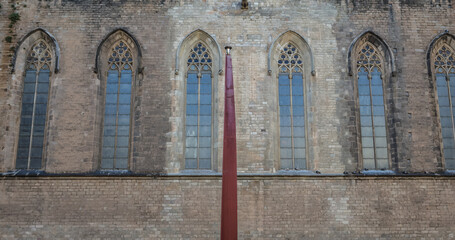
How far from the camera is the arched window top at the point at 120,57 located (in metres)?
12.9

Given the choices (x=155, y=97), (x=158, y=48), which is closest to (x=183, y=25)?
(x=158, y=48)

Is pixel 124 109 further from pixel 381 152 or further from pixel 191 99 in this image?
pixel 381 152

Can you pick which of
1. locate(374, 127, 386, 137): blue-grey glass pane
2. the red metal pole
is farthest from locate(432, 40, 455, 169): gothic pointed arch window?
the red metal pole

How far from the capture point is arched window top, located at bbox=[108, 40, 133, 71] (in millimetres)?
12883

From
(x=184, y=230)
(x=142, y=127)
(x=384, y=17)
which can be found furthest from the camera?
(x=384, y=17)

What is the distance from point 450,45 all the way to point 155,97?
888 cm

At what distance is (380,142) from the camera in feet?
40.8

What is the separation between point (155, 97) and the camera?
12.4m

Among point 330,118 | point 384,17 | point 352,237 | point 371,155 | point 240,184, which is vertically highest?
point 384,17

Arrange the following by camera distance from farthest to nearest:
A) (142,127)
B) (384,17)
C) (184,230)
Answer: (384,17) < (142,127) < (184,230)

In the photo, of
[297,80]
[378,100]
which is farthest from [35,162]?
[378,100]

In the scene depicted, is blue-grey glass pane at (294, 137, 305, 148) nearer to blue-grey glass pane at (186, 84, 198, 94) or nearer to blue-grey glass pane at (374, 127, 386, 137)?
blue-grey glass pane at (374, 127, 386, 137)

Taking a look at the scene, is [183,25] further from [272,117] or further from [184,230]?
[184,230]

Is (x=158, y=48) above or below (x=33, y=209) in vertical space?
above
